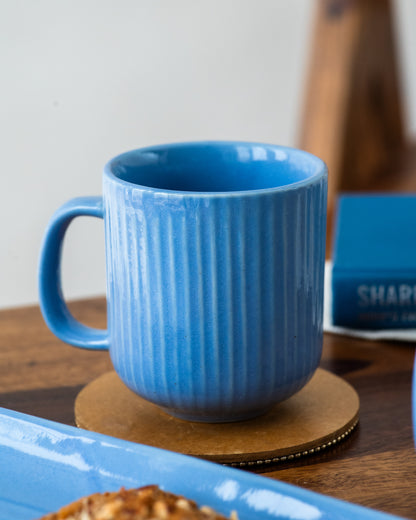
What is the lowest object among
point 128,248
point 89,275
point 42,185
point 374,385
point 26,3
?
point 89,275

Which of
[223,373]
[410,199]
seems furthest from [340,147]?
[223,373]

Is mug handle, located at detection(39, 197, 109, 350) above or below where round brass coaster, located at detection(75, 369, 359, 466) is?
above

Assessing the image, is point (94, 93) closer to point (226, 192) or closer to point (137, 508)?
point (226, 192)

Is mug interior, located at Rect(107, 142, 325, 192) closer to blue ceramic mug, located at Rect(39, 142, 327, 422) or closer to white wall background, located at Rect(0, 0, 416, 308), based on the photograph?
blue ceramic mug, located at Rect(39, 142, 327, 422)

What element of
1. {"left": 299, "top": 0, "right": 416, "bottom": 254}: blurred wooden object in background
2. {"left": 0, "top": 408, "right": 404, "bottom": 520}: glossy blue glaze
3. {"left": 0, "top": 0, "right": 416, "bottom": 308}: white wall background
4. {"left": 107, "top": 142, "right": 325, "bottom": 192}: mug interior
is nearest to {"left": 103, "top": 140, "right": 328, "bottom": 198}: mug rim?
{"left": 107, "top": 142, "right": 325, "bottom": 192}: mug interior

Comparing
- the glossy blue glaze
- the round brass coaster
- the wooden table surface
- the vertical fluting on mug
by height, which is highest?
the vertical fluting on mug

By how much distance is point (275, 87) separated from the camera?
180cm

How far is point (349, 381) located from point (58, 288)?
19cm

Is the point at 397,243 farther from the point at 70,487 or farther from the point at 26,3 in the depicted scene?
the point at 26,3

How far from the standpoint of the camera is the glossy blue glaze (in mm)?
303

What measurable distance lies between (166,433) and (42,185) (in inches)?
45.2

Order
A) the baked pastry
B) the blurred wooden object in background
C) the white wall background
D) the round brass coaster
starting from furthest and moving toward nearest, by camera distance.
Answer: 1. the white wall background
2. the blurred wooden object in background
3. the round brass coaster
4. the baked pastry

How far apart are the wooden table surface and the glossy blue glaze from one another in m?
0.07

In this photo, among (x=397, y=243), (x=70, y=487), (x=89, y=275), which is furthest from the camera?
(x=89, y=275)
